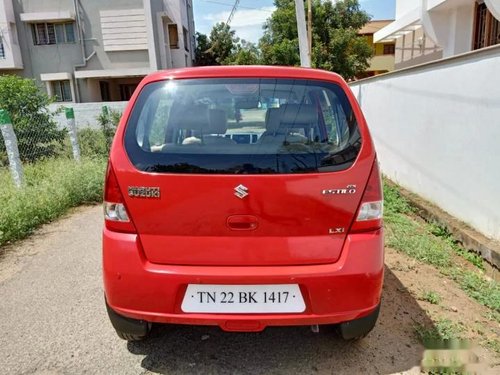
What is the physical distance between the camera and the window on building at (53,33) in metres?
18.8

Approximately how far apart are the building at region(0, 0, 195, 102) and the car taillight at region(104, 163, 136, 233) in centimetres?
1788

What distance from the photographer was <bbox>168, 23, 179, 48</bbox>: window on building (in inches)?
875

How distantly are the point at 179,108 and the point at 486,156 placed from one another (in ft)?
9.74

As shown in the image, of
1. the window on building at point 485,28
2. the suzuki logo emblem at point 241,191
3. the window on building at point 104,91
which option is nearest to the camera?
the suzuki logo emblem at point 241,191

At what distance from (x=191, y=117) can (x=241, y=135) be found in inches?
12.0

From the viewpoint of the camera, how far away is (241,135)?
2.26 metres

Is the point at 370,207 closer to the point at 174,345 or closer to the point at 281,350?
the point at 281,350

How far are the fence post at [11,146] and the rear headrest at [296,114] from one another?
13.9 ft

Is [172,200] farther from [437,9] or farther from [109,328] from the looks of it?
[437,9]

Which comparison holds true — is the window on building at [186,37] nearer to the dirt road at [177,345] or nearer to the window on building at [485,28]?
the window on building at [485,28]

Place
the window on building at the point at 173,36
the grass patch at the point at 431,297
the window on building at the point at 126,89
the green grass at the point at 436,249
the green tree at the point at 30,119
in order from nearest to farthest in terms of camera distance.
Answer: the grass patch at the point at 431,297 < the green grass at the point at 436,249 < the green tree at the point at 30,119 < the window on building at the point at 173,36 < the window on building at the point at 126,89

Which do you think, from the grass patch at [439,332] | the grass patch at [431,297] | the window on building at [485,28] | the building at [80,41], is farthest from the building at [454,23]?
the building at [80,41]

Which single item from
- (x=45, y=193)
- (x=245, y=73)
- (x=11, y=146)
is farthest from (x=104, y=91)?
(x=245, y=73)

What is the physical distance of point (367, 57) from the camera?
22328mm
